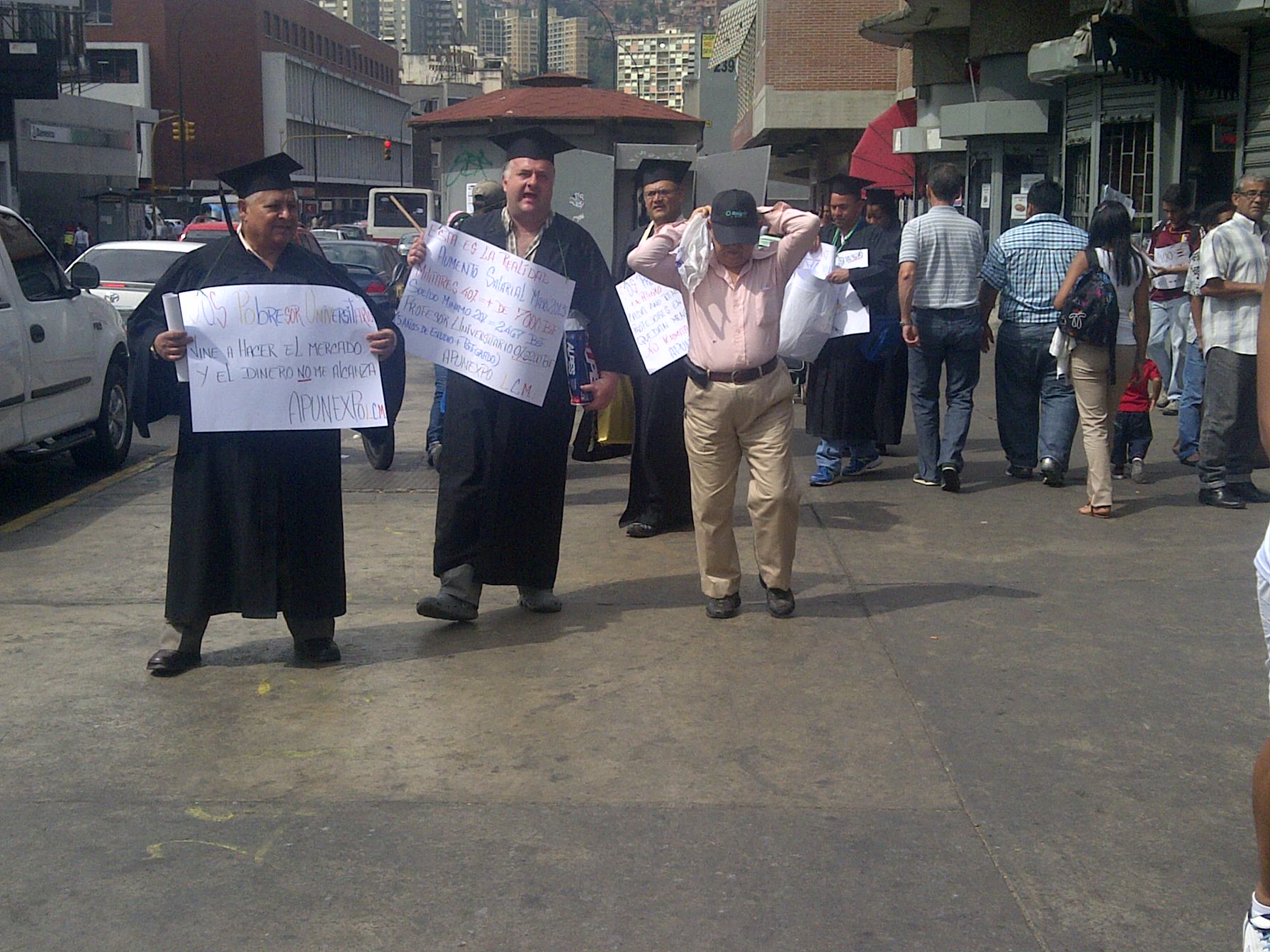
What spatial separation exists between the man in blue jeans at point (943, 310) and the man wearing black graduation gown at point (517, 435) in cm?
357

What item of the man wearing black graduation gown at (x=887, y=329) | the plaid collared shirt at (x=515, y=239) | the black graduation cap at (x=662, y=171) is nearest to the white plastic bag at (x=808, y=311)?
the black graduation cap at (x=662, y=171)

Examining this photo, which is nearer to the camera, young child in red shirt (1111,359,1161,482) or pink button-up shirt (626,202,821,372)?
pink button-up shirt (626,202,821,372)

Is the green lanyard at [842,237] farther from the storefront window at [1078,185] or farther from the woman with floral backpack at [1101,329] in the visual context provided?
the storefront window at [1078,185]

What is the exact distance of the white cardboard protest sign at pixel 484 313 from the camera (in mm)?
5984

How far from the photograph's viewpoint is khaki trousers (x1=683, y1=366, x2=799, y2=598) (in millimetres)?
6125

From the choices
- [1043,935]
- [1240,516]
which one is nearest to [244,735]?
[1043,935]

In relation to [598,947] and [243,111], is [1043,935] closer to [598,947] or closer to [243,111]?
[598,947]

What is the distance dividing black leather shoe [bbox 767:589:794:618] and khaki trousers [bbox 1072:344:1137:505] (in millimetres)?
2961

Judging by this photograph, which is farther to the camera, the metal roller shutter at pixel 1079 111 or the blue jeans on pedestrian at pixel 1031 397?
the metal roller shutter at pixel 1079 111

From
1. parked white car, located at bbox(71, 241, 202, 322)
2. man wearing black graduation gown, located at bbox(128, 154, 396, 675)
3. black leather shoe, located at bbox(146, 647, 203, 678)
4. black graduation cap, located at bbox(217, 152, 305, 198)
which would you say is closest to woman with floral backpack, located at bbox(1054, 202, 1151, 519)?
man wearing black graduation gown, located at bbox(128, 154, 396, 675)

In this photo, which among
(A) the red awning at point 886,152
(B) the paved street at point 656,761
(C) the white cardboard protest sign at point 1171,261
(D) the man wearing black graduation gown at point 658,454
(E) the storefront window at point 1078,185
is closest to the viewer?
(B) the paved street at point 656,761

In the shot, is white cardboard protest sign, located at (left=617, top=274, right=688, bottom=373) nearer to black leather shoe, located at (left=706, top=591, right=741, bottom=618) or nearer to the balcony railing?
black leather shoe, located at (left=706, top=591, right=741, bottom=618)

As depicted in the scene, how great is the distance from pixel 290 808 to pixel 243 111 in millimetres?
89702

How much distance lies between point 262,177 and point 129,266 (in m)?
11.6
